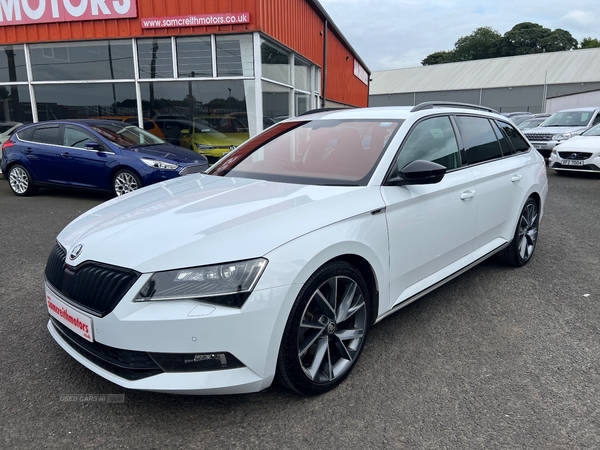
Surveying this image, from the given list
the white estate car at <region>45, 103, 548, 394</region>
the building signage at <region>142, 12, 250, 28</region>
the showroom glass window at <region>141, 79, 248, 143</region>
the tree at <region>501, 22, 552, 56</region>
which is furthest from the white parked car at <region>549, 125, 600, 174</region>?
the tree at <region>501, 22, 552, 56</region>

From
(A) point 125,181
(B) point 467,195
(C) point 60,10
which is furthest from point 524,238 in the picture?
(C) point 60,10

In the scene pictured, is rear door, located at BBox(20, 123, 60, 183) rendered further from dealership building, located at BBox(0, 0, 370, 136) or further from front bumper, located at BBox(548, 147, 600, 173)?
front bumper, located at BBox(548, 147, 600, 173)

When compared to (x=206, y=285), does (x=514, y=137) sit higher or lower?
higher

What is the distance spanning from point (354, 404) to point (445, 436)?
499 mm

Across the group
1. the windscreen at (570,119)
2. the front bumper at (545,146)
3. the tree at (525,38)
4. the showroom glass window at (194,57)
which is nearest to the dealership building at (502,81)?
the tree at (525,38)

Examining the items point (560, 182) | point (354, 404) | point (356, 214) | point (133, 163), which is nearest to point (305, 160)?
point (356, 214)

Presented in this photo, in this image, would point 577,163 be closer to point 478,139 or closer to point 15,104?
point 478,139

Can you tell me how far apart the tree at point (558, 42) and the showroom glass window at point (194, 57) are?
8215cm

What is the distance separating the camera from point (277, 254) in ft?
7.47

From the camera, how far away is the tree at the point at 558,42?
7719 centimetres

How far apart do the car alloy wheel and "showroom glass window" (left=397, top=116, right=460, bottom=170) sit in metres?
8.65

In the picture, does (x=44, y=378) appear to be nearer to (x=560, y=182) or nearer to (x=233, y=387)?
(x=233, y=387)

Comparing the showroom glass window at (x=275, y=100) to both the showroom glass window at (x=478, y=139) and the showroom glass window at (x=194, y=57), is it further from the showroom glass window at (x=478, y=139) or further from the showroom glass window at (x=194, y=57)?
the showroom glass window at (x=478, y=139)

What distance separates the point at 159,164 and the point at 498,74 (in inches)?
2153
